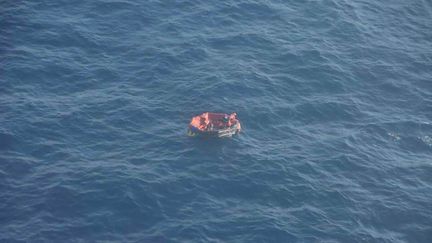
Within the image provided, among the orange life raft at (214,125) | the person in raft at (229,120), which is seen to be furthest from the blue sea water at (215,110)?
the person in raft at (229,120)

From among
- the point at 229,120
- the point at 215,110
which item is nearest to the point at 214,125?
the point at 229,120

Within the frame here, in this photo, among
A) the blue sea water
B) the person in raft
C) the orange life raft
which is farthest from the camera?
the person in raft

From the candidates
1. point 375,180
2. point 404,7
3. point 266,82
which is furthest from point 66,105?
point 404,7

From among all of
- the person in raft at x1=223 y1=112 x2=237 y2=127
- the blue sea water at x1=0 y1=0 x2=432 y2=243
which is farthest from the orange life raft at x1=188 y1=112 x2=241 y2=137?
the blue sea water at x1=0 y1=0 x2=432 y2=243

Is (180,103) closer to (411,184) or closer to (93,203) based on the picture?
(93,203)

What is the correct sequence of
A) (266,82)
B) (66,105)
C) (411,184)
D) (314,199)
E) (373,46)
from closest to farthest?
(314,199)
(411,184)
(66,105)
(266,82)
(373,46)

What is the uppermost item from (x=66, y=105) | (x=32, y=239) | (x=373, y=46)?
(x=373, y=46)

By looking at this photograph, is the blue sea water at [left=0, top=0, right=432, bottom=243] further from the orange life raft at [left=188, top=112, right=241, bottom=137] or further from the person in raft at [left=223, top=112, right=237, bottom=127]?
the person in raft at [left=223, top=112, right=237, bottom=127]
